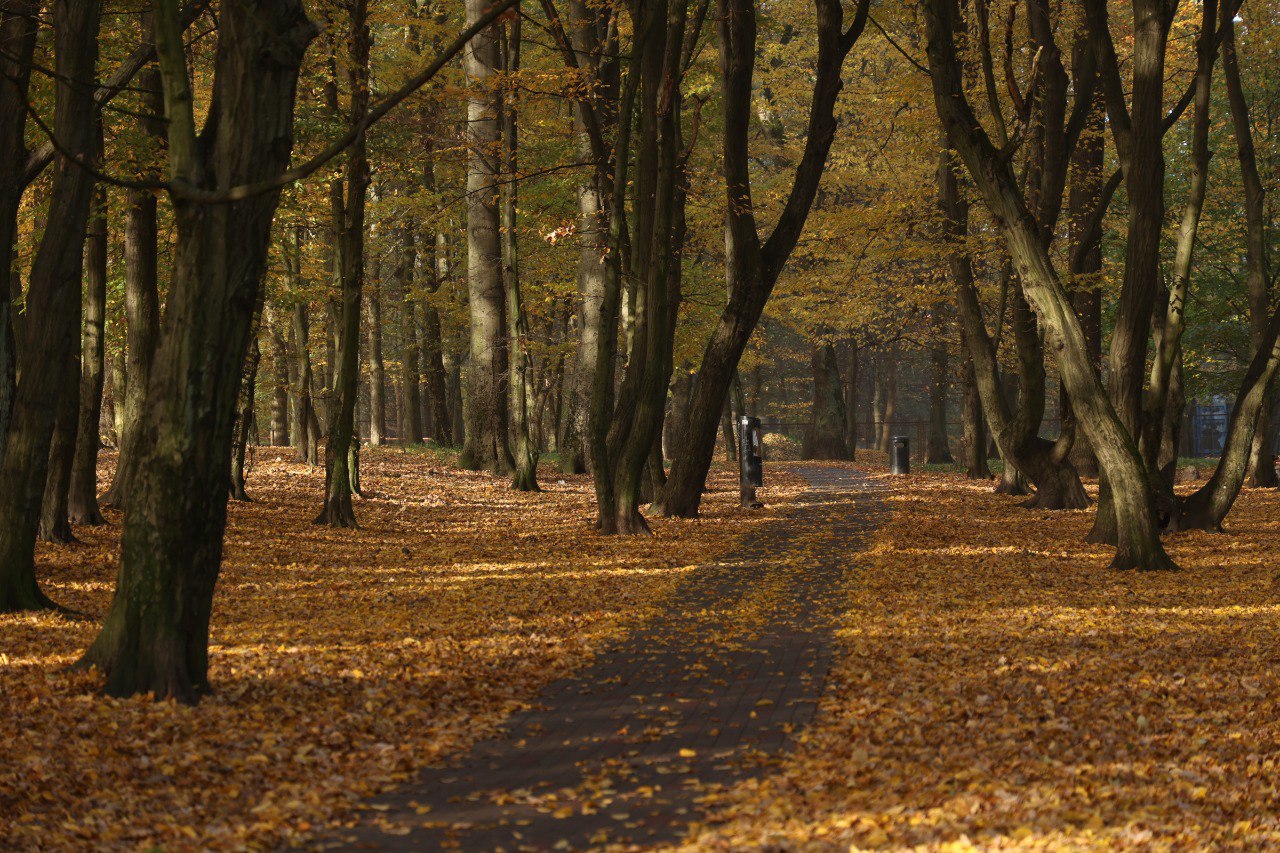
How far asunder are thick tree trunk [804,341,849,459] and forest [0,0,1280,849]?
5211mm

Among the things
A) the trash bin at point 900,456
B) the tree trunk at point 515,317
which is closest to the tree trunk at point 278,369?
the tree trunk at point 515,317

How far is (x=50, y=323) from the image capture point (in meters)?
10.1

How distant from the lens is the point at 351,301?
15.9 meters

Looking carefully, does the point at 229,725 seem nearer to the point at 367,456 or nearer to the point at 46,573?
the point at 46,573

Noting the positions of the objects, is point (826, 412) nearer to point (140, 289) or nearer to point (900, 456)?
point (900, 456)

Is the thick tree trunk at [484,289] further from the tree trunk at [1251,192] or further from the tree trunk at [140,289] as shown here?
the tree trunk at [1251,192]

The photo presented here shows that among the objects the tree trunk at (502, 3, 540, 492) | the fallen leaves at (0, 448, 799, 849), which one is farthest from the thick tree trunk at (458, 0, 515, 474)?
the fallen leaves at (0, 448, 799, 849)

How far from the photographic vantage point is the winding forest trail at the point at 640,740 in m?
5.00

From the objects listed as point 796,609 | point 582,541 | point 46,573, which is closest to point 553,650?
point 796,609

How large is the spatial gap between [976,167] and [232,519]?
10.1 metres

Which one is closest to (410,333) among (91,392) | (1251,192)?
(91,392)

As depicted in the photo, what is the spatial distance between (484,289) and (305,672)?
1659 centimetres

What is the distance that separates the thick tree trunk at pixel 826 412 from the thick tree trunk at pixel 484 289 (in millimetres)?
15268

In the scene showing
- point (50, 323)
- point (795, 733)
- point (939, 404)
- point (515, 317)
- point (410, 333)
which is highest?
point (410, 333)
